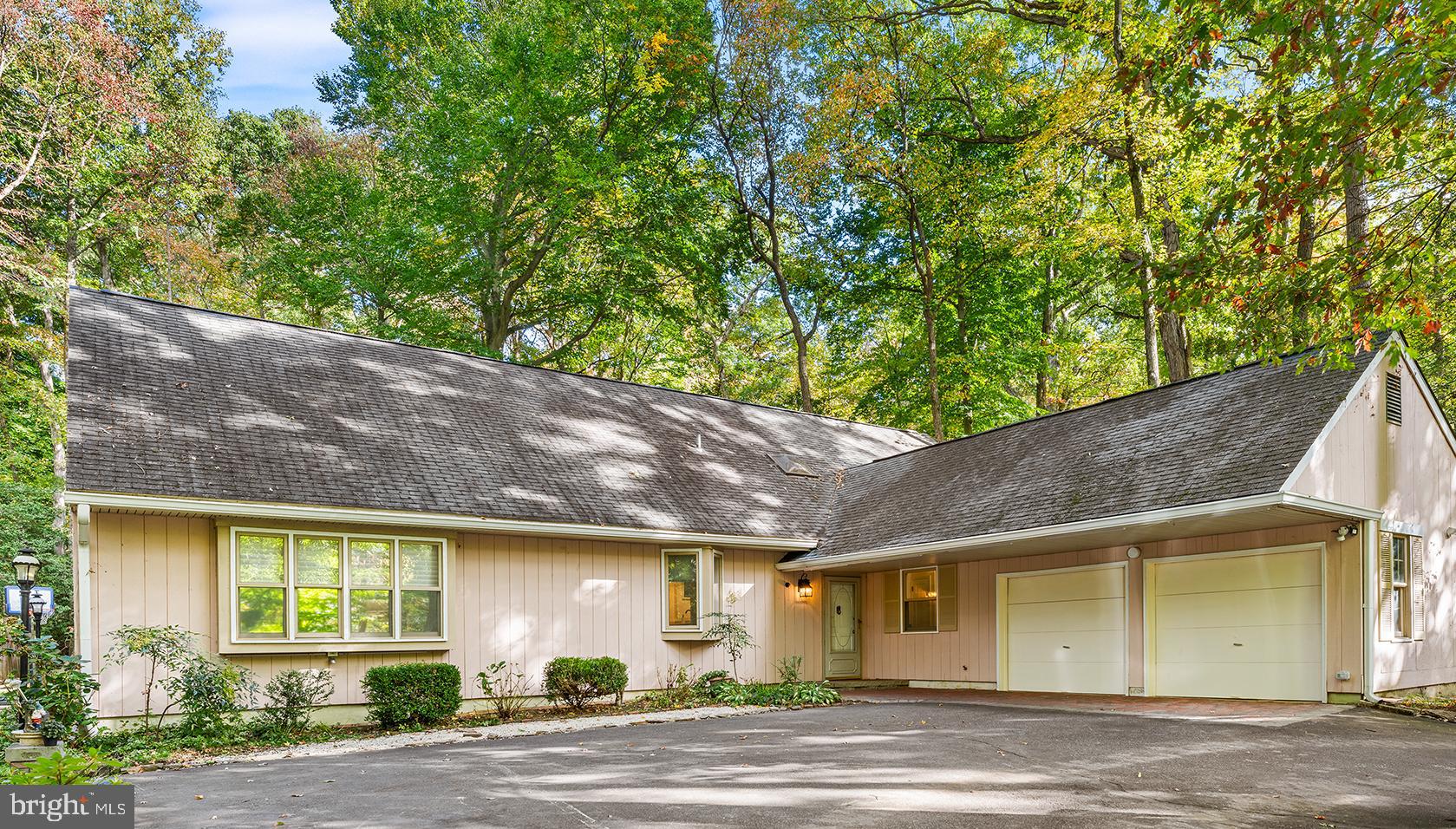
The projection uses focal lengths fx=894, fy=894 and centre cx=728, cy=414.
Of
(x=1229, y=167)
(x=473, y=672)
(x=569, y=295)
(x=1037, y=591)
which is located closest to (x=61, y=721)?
(x=473, y=672)

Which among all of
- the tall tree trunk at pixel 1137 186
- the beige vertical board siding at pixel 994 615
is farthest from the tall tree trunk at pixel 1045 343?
the beige vertical board siding at pixel 994 615

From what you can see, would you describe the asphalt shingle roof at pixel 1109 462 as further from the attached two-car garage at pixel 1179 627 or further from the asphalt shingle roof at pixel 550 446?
the attached two-car garage at pixel 1179 627

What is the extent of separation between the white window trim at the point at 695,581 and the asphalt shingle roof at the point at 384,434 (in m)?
0.44

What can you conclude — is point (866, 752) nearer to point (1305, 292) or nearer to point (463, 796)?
point (463, 796)

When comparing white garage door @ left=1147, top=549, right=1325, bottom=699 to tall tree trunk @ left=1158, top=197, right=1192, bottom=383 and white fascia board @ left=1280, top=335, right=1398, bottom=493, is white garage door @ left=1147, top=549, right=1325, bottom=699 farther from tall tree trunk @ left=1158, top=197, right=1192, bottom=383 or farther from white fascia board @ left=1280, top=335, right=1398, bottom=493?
tall tree trunk @ left=1158, top=197, right=1192, bottom=383

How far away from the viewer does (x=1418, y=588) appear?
35.2ft

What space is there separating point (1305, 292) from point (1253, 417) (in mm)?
5197

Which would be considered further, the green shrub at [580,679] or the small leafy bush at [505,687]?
the green shrub at [580,679]

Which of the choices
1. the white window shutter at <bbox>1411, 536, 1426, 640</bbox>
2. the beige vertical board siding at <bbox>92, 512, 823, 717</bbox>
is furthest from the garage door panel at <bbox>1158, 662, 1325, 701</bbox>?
the beige vertical board siding at <bbox>92, 512, 823, 717</bbox>

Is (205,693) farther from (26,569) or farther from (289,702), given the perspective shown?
(26,569)

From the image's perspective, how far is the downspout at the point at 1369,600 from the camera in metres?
9.66

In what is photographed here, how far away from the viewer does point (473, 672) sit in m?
11.4

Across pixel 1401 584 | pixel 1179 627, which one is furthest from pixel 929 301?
pixel 1401 584

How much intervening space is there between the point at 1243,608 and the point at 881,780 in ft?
22.0
